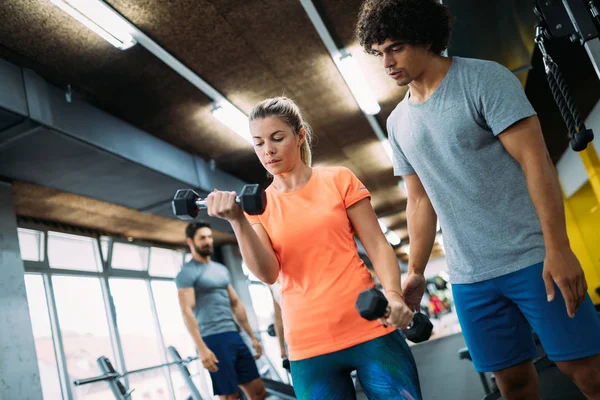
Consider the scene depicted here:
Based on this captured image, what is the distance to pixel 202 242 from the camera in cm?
412

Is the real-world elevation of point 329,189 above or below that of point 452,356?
above

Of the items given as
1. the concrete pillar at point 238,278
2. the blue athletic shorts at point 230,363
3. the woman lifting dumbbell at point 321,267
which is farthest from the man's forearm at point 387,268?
the concrete pillar at point 238,278

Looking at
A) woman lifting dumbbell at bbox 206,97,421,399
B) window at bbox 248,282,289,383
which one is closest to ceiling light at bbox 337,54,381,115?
woman lifting dumbbell at bbox 206,97,421,399

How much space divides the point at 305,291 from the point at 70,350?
684 centimetres

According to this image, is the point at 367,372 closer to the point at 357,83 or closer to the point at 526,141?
the point at 526,141

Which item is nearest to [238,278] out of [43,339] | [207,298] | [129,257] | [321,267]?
[129,257]

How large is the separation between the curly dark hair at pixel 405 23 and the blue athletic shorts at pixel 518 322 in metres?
0.69

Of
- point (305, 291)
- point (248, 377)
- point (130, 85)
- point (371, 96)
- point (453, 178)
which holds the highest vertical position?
point (130, 85)

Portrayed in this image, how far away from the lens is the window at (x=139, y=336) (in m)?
8.61

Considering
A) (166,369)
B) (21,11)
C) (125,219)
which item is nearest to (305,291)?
(21,11)

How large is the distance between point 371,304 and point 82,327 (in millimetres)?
7555

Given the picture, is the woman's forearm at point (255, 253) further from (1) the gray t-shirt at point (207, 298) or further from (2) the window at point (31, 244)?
(2) the window at point (31, 244)

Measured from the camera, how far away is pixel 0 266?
529cm

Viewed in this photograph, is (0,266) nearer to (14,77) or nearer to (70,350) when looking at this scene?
(14,77)
